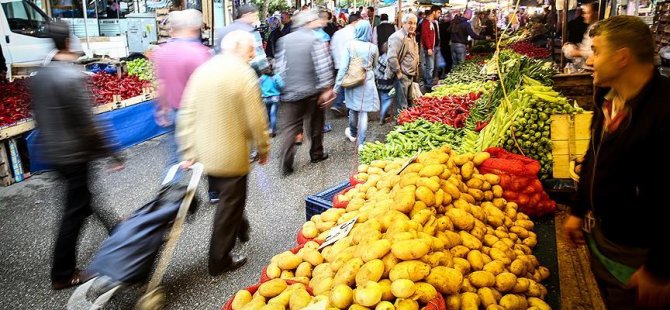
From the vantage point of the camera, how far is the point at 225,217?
142 inches

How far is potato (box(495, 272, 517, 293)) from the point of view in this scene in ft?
8.52

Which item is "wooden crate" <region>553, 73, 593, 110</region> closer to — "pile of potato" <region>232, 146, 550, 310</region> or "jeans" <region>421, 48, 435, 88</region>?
"pile of potato" <region>232, 146, 550, 310</region>

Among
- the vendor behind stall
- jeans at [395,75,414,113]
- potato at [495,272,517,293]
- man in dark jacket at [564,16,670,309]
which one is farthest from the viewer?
jeans at [395,75,414,113]

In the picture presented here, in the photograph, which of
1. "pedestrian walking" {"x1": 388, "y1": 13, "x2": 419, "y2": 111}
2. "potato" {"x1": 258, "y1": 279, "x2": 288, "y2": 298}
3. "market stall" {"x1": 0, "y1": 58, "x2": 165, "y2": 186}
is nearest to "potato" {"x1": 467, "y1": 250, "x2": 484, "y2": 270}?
"potato" {"x1": 258, "y1": 279, "x2": 288, "y2": 298}

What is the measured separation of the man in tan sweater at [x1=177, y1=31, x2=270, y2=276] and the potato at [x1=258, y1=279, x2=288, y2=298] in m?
1.28

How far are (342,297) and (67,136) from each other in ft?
8.29

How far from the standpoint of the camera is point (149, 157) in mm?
7184

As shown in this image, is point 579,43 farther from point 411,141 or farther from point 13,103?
point 13,103

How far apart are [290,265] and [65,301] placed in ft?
6.34

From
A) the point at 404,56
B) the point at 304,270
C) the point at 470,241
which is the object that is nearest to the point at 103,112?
the point at 404,56

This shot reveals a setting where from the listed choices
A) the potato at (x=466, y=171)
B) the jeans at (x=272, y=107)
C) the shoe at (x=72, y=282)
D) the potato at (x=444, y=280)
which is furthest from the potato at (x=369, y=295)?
the jeans at (x=272, y=107)

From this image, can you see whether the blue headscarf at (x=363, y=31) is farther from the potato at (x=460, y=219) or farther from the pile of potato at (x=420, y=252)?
the potato at (x=460, y=219)

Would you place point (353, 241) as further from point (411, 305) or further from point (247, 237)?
point (247, 237)

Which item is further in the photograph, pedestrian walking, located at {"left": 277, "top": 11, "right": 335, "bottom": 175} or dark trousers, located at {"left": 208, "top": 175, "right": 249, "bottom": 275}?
pedestrian walking, located at {"left": 277, "top": 11, "right": 335, "bottom": 175}
